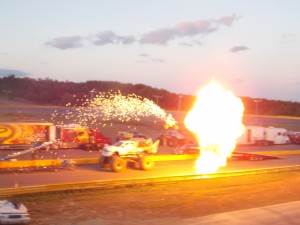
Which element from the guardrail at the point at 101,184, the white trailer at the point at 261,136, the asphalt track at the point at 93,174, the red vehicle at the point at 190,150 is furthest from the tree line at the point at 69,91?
the guardrail at the point at 101,184

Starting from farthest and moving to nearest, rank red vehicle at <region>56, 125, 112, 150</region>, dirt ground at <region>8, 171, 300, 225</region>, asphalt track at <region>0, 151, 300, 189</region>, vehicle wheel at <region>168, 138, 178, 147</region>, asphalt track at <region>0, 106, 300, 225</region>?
vehicle wheel at <region>168, 138, 178, 147</region>
red vehicle at <region>56, 125, 112, 150</region>
asphalt track at <region>0, 151, 300, 189</region>
dirt ground at <region>8, 171, 300, 225</region>
asphalt track at <region>0, 106, 300, 225</region>

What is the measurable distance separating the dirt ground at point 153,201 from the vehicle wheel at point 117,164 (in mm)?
5074

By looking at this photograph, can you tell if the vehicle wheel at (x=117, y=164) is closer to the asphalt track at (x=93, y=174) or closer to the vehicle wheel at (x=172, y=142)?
the asphalt track at (x=93, y=174)

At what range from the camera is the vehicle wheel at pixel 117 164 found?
89.0 ft

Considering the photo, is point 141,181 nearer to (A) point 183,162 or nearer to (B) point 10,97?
(A) point 183,162

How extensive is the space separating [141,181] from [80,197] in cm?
459

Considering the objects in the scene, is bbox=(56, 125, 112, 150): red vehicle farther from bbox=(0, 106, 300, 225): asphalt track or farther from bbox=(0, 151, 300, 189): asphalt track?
bbox=(0, 106, 300, 225): asphalt track

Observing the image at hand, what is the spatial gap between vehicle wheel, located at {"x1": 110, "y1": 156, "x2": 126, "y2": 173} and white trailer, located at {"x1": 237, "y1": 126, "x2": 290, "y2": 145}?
2695 centimetres

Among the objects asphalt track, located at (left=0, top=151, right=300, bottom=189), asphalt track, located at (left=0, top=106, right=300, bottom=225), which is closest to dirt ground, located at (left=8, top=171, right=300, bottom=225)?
asphalt track, located at (left=0, top=106, right=300, bottom=225)

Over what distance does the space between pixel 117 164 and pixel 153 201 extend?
9837mm

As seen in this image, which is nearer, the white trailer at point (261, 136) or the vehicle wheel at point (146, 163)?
the vehicle wheel at point (146, 163)

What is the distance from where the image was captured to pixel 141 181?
22.4 meters

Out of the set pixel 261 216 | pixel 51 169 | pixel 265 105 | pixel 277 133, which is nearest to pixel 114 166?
pixel 51 169

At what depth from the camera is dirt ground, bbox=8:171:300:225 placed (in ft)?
46.6
